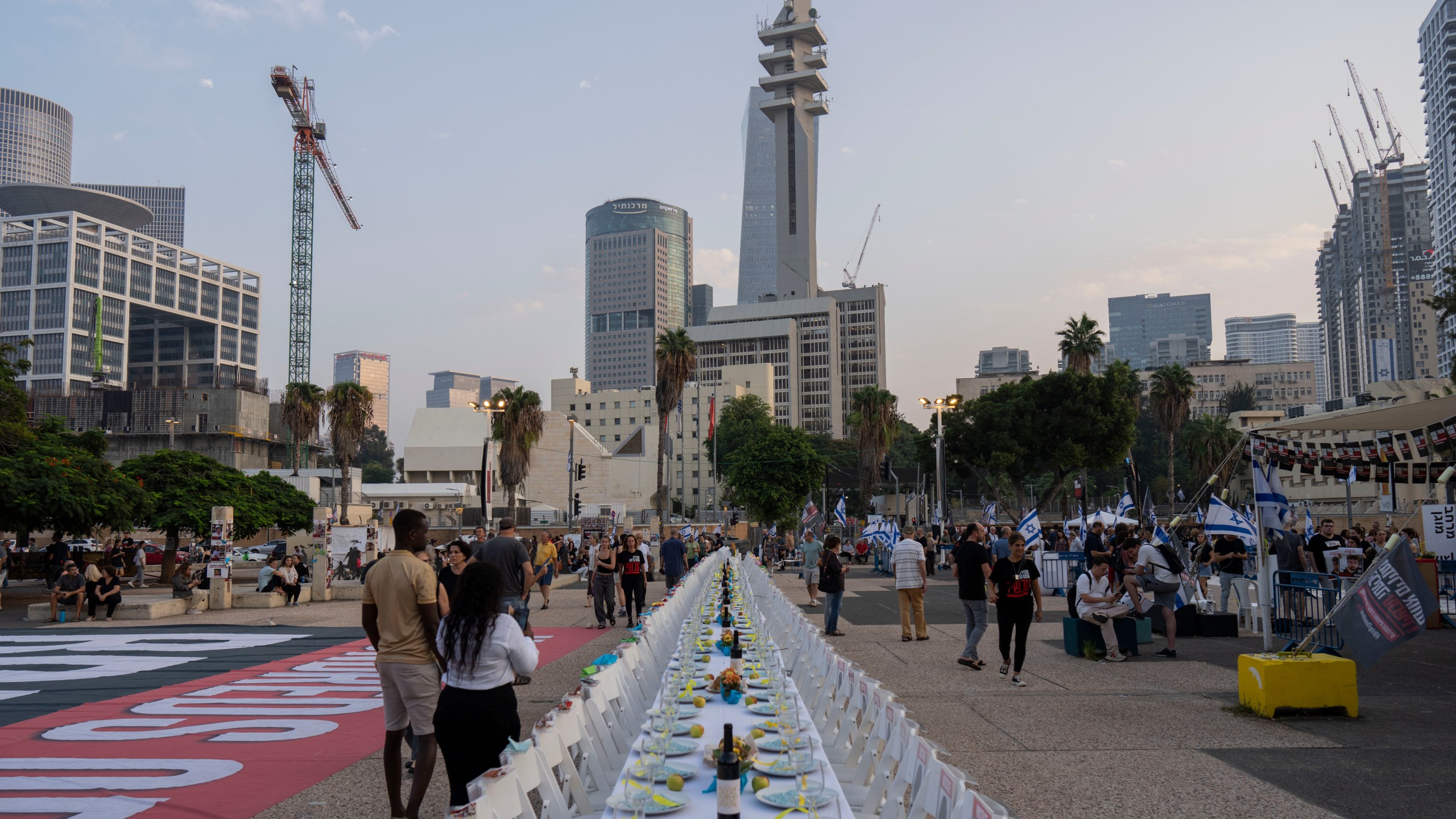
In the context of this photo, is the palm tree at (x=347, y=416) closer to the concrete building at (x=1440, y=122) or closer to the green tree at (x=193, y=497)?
the green tree at (x=193, y=497)

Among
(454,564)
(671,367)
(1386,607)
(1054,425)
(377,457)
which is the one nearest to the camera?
(1386,607)

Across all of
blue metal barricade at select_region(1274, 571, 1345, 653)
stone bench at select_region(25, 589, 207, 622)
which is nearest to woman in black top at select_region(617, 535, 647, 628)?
blue metal barricade at select_region(1274, 571, 1345, 653)

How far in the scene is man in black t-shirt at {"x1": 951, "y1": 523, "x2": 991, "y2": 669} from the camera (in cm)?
1123

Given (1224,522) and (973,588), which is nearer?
(973,588)

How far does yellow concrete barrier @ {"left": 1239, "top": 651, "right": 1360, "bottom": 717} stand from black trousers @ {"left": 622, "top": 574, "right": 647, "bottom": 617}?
955cm

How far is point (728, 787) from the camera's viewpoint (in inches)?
138

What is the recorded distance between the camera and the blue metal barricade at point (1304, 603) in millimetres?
12367

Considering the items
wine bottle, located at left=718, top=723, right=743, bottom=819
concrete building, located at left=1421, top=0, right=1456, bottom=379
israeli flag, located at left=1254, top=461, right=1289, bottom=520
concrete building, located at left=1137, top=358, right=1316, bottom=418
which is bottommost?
wine bottle, located at left=718, top=723, right=743, bottom=819

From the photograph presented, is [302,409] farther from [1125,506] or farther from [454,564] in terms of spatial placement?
[454,564]

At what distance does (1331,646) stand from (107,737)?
44.8 ft

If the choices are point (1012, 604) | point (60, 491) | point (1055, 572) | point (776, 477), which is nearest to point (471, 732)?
point (1012, 604)

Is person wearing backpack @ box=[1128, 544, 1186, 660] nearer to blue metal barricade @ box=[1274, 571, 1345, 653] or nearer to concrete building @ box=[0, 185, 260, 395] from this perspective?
blue metal barricade @ box=[1274, 571, 1345, 653]

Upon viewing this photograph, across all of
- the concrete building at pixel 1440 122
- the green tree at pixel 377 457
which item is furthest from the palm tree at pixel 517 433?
the concrete building at pixel 1440 122

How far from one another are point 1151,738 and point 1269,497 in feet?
20.1
